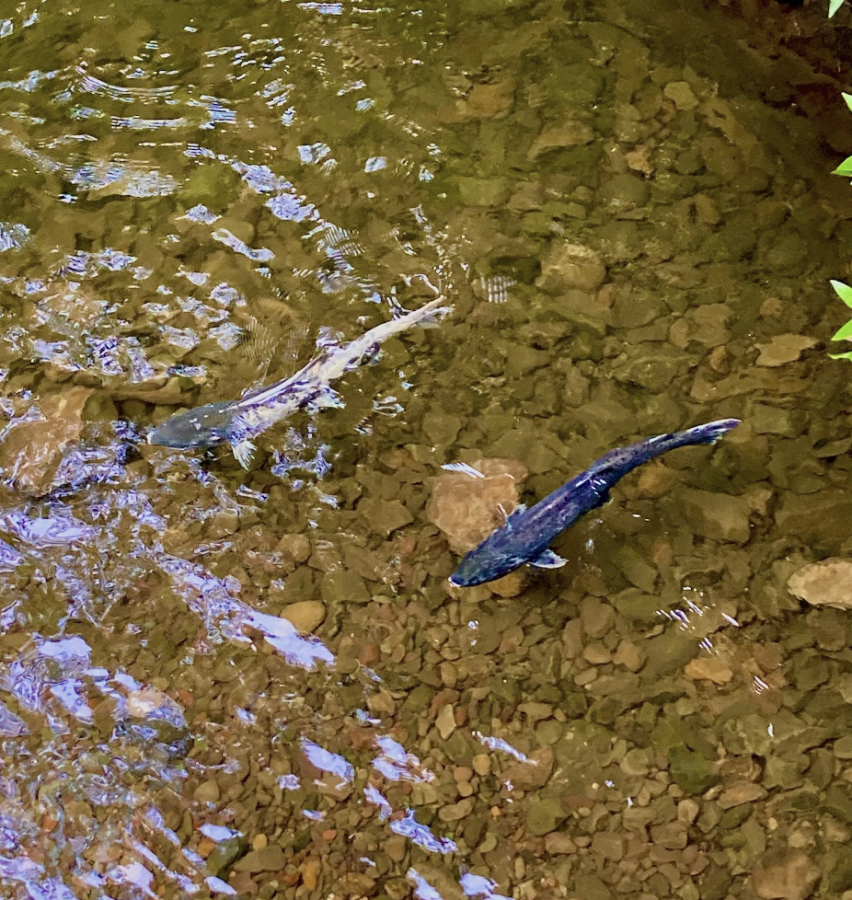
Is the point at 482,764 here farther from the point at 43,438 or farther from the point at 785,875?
the point at 43,438

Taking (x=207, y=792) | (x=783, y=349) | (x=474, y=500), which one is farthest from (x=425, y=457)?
(x=783, y=349)

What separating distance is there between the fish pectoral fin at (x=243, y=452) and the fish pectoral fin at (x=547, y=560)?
4.93ft

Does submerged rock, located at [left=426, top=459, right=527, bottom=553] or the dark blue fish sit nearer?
the dark blue fish

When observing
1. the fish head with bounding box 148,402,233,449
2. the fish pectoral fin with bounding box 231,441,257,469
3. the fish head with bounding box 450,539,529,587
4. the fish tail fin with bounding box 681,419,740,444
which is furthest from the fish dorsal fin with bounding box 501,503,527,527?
the fish head with bounding box 148,402,233,449

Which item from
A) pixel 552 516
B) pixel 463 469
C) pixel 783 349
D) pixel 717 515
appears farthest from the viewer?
pixel 783 349

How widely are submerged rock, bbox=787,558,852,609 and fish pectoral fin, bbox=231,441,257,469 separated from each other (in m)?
2.59

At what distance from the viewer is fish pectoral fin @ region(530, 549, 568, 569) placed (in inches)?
141

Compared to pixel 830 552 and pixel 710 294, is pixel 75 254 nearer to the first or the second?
pixel 710 294

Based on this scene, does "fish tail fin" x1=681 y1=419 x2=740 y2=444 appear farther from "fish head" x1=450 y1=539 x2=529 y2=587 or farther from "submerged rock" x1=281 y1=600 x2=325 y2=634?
"submerged rock" x1=281 y1=600 x2=325 y2=634

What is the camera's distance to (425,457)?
4.05m

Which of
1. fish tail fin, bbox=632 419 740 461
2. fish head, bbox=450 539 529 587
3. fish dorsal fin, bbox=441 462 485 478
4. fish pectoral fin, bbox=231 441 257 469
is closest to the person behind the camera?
fish head, bbox=450 539 529 587

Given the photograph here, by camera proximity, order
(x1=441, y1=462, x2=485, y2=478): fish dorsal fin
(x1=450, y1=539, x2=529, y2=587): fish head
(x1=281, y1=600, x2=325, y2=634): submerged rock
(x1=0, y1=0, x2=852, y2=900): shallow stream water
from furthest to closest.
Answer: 1. (x1=441, y1=462, x2=485, y2=478): fish dorsal fin
2. (x1=281, y1=600, x2=325, y2=634): submerged rock
3. (x1=450, y1=539, x2=529, y2=587): fish head
4. (x1=0, y1=0, x2=852, y2=900): shallow stream water

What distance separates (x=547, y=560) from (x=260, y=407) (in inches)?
62.4

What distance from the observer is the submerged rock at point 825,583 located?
3.57 m
